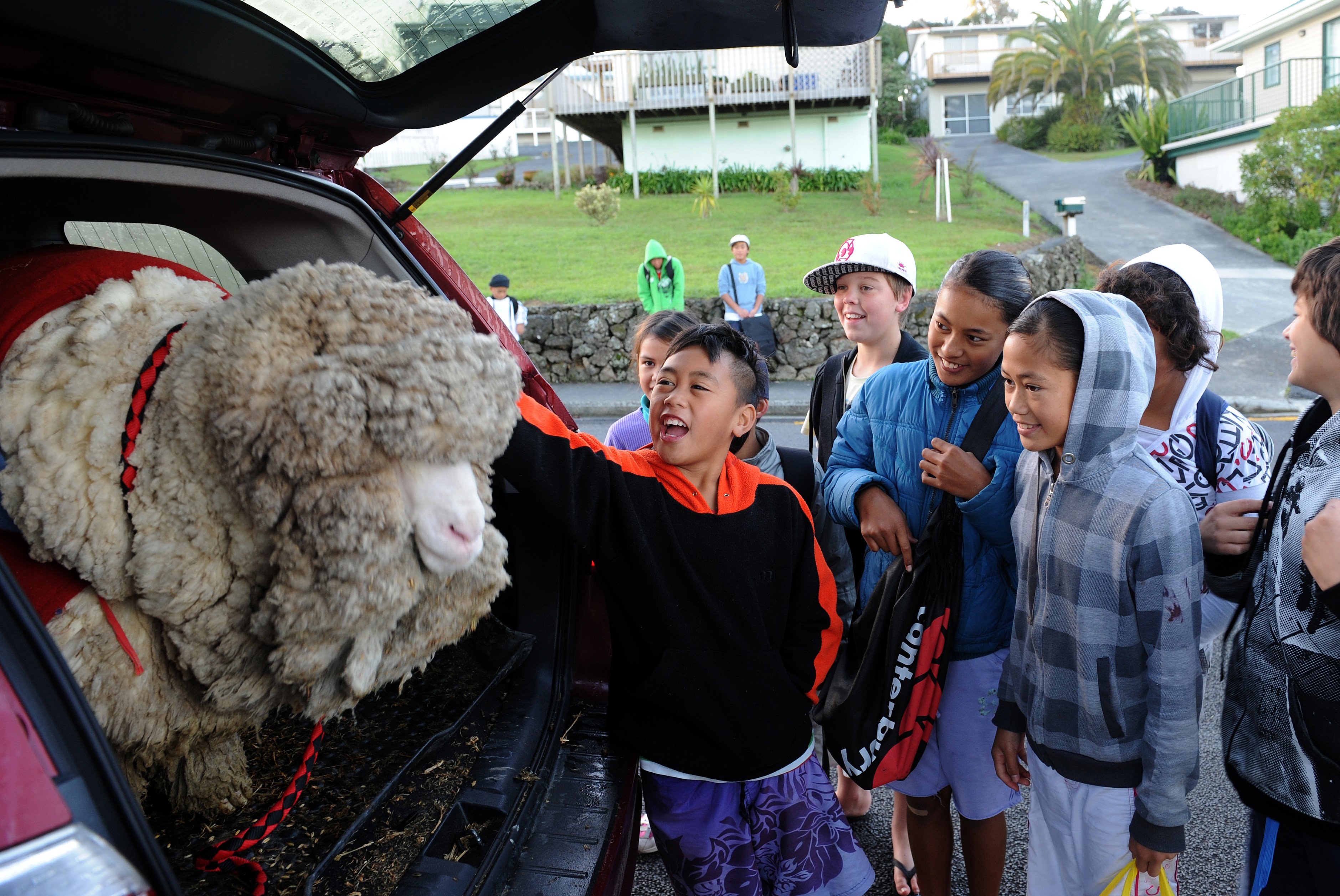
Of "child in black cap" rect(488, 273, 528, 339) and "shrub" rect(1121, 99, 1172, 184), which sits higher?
"shrub" rect(1121, 99, 1172, 184)

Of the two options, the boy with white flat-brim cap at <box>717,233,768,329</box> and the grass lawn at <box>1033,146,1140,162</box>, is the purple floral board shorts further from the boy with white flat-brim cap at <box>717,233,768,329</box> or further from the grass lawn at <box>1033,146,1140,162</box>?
the grass lawn at <box>1033,146,1140,162</box>

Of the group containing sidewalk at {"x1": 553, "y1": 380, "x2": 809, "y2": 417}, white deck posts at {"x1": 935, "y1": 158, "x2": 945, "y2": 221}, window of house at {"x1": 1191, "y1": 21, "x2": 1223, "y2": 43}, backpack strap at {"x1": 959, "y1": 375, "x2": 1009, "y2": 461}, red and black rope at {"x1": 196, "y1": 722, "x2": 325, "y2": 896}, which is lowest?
sidewalk at {"x1": 553, "y1": 380, "x2": 809, "y2": 417}

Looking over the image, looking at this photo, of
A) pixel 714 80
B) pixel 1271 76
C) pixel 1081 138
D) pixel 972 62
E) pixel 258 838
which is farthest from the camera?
pixel 972 62

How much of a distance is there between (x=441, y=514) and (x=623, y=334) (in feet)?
36.6

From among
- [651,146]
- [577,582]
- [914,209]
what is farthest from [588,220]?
[577,582]

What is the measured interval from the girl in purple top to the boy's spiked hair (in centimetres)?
38

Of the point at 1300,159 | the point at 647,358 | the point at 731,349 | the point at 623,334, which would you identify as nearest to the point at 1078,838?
the point at 731,349

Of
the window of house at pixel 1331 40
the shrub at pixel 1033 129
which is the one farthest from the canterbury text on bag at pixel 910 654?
the shrub at pixel 1033 129

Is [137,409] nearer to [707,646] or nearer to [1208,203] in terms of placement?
[707,646]

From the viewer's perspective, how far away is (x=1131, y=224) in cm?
2017

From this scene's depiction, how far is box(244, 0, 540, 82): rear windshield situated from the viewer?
70.5 inches

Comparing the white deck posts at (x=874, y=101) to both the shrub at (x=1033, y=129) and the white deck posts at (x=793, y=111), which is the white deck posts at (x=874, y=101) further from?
the shrub at (x=1033, y=129)

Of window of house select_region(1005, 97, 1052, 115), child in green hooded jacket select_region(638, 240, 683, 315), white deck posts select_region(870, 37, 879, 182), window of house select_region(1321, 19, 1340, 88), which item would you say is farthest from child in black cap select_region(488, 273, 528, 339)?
window of house select_region(1005, 97, 1052, 115)

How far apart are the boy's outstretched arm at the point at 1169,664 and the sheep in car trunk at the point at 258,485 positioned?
138cm
